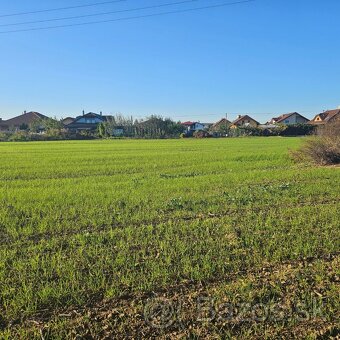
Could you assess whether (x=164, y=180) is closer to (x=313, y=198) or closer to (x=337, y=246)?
(x=313, y=198)

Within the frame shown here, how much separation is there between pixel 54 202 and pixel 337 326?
312 inches

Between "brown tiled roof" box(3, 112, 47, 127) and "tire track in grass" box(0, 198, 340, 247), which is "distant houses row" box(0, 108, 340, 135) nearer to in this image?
"brown tiled roof" box(3, 112, 47, 127)

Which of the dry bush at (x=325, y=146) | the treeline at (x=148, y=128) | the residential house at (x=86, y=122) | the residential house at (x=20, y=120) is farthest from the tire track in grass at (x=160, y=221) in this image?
the residential house at (x=20, y=120)

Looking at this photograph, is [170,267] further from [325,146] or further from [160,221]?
[325,146]

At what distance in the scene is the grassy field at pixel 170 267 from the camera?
11.9 ft

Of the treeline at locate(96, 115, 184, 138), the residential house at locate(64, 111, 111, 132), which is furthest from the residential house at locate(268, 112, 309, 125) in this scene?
the residential house at locate(64, 111, 111, 132)

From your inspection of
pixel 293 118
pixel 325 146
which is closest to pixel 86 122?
pixel 293 118

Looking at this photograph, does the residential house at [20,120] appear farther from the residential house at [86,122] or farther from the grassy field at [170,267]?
the grassy field at [170,267]

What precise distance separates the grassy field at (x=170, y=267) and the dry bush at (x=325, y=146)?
1117 centimetres

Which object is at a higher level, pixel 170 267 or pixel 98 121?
pixel 98 121

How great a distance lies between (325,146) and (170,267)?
703 inches

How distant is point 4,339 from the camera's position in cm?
338

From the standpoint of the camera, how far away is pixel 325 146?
2031 centimetres

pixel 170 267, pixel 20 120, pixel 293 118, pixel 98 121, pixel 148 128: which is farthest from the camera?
pixel 293 118
